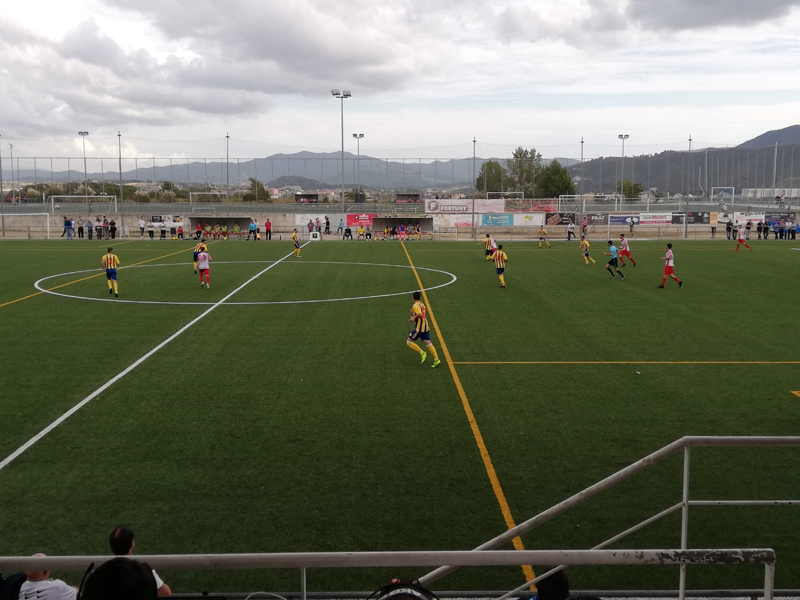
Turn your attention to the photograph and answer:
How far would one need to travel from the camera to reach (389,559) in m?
3.07

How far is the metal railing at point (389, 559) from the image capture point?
3055 mm

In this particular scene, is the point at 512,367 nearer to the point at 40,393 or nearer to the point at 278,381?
the point at 278,381

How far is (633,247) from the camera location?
47406mm

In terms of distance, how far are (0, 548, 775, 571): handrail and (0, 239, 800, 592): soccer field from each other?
3596mm

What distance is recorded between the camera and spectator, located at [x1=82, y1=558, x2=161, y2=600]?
303cm

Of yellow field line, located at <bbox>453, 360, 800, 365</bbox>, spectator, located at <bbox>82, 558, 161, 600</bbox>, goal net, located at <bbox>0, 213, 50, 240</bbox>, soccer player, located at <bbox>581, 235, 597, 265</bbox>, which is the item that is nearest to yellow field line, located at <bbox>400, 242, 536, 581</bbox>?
yellow field line, located at <bbox>453, 360, 800, 365</bbox>

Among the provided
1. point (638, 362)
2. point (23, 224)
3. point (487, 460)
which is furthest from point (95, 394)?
point (23, 224)

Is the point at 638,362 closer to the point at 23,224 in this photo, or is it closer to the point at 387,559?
the point at 387,559

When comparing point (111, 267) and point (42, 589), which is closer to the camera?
point (42, 589)

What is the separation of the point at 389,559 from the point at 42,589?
2.77m

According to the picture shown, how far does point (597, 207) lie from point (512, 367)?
65335 millimetres

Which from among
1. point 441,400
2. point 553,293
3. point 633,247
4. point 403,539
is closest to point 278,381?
point 441,400

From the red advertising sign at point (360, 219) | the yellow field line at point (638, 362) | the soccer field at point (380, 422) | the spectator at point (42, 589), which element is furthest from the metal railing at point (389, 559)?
the red advertising sign at point (360, 219)

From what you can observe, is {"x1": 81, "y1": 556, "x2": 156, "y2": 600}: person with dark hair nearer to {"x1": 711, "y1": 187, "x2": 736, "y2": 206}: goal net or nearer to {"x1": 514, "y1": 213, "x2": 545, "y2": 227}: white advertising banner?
{"x1": 514, "y1": 213, "x2": 545, "y2": 227}: white advertising banner
